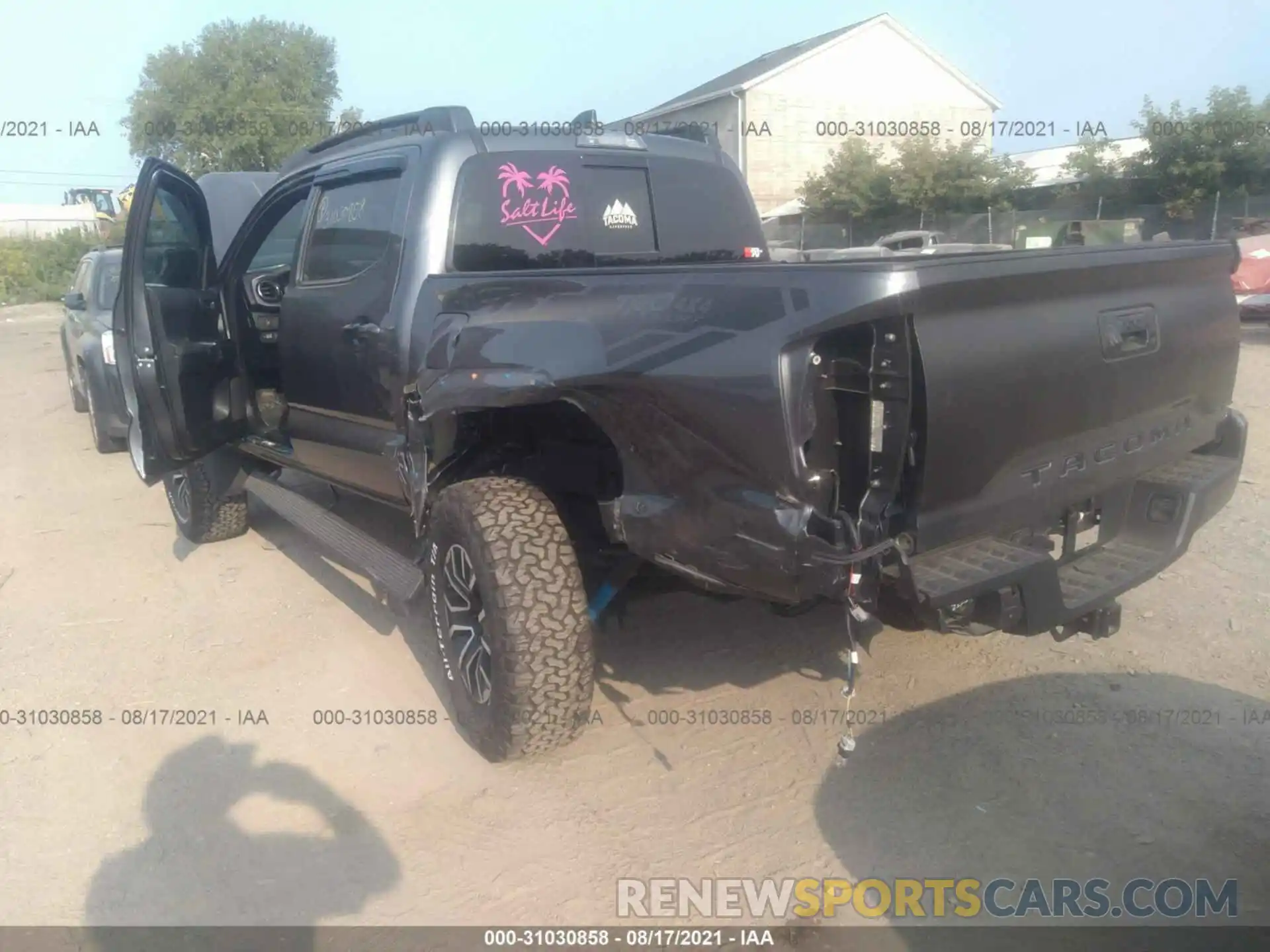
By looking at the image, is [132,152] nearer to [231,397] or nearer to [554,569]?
[231,397]

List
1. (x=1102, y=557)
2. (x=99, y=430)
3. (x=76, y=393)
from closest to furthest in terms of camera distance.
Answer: (x=1102, y=557) → (x=99, y=430) → (x=76, y=393)

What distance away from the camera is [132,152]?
121 feet

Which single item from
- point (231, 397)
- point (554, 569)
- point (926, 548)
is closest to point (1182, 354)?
point (926, 548)

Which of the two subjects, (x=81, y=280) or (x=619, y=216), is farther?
(x=81, y=280)

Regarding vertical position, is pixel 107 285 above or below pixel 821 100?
below

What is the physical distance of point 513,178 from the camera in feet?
12.6

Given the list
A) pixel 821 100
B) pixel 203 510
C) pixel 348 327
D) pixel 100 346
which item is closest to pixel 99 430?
pixel 100 346

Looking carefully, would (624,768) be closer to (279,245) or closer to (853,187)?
(279,245)

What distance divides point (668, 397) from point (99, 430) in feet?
25.8

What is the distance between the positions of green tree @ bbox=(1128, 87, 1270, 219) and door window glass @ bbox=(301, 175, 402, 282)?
70.9ft

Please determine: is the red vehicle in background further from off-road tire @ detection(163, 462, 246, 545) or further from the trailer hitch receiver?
off-road tire @ detection(163, 462, 246, 545)

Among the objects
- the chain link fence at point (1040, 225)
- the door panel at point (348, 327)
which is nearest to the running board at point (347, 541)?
the door panel at point (348, 327)

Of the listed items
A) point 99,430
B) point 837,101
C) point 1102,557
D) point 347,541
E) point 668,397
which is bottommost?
point 99,430
